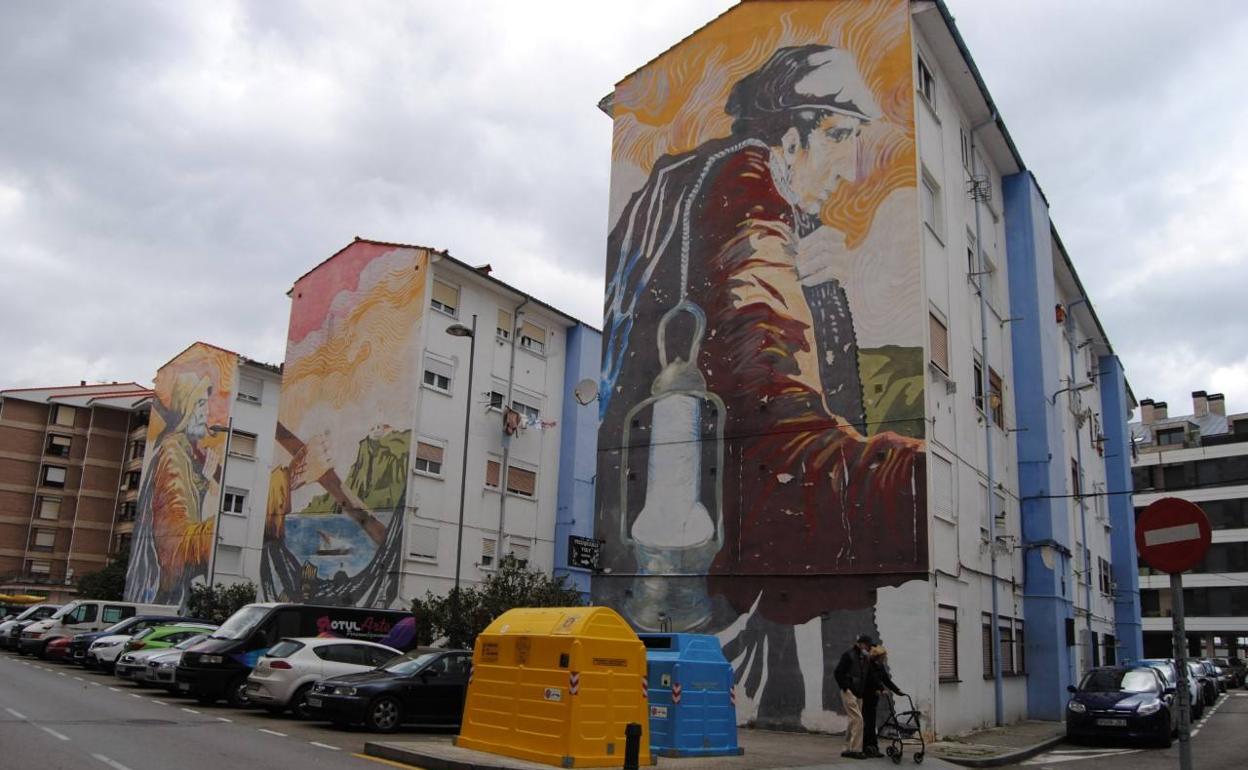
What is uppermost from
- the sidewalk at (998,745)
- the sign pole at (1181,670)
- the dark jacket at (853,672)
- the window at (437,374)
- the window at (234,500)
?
the window at (437,374)

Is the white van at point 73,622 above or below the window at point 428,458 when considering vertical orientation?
below

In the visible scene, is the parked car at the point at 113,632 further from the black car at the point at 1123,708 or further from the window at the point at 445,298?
the black car at the point at 1123,708

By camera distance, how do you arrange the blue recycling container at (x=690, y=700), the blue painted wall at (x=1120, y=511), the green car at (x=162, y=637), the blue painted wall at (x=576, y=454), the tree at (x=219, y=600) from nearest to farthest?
the blue recycling container at (x=690, y=700) → the green car at (x=162, y=637) → the tree at (x=219, y=600) → the blue painted wall at (x=1120, y=511) → the blue painted wall at (x=576, y=454)

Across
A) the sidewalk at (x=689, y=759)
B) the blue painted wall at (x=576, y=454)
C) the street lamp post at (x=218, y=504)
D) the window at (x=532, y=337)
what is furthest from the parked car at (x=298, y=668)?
the street lamp post at (x=218, y=504)

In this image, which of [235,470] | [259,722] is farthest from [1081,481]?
[235,470]

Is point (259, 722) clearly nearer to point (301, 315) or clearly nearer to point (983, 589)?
point (983, 589)

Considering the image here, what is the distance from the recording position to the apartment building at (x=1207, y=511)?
6188 centimetres

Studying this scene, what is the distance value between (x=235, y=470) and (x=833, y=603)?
34982 mm

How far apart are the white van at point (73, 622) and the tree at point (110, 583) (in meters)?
→ 23.1

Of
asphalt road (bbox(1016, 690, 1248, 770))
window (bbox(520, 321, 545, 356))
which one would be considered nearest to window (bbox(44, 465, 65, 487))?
window (bbox(520, 321, 545, 356))

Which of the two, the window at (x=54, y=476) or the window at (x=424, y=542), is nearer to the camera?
the window at (x=424, y=542)

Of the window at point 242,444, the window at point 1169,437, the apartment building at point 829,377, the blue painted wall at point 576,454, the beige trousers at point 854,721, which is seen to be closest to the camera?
the beige trousers at point 854,721

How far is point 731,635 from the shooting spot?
67.7ft

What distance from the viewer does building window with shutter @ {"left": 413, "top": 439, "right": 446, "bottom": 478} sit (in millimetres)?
33906
